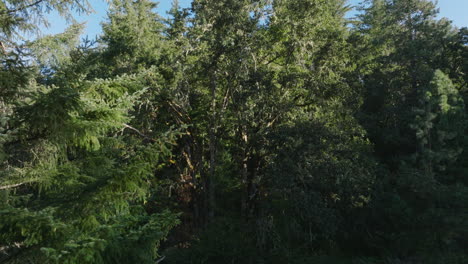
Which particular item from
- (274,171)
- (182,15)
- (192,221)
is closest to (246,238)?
(274,171)

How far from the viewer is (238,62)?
12.2 meters

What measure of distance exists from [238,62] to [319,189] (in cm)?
484

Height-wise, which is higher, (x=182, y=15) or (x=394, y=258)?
(x=182, y=15)

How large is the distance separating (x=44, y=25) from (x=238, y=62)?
7.64m

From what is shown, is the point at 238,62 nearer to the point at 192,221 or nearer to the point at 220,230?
the point at 220,230

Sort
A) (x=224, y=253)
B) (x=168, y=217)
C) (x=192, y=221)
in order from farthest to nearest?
1. (x=192, y=221)
2. (x=224, y=253)
3. (x=168, y=217)

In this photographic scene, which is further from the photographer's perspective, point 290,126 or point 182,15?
point 182,15

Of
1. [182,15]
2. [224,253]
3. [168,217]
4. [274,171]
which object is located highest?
[182,15]

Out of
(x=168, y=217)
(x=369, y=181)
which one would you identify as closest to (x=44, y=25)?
(x=168, y=217)

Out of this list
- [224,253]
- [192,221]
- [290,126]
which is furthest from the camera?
[192,221]

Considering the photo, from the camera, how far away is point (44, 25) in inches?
203

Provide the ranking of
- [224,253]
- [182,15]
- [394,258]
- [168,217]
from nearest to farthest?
[168,217]
[224,253]
[182,15]
[394,258]

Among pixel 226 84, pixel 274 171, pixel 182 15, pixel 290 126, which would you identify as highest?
pixel 182 15

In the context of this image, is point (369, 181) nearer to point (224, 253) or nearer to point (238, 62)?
point (224, 253)
